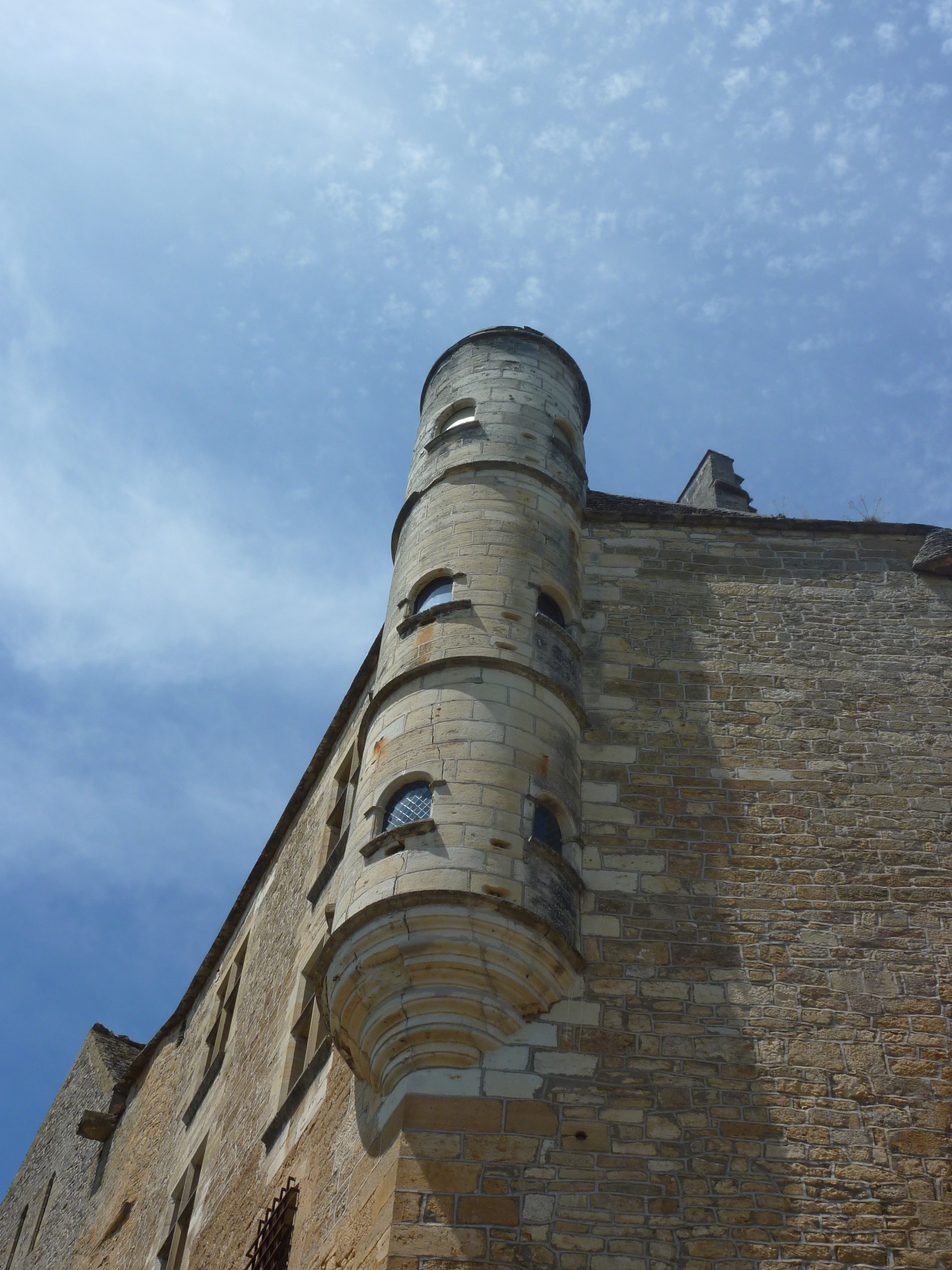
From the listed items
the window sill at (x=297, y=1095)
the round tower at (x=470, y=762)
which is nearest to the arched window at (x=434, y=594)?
the round tower at (x=470, y=762)

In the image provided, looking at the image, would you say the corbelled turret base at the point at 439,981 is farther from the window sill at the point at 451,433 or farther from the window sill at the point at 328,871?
the window sill at the point at 451,433

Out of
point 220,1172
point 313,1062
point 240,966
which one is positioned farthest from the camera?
point 240,966

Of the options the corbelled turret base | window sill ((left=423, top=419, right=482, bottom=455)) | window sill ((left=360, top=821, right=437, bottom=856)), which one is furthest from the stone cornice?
A: window sill ((left=423, top=419, right=482, bottom=455))

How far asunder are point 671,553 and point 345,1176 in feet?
19.2

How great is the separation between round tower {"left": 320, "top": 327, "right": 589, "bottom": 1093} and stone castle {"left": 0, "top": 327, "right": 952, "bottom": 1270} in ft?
0.07

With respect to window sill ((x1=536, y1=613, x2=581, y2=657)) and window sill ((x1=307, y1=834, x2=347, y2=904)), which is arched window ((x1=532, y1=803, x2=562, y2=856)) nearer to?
window sill ((x1=536, y1=613, x2=581, y2=657))

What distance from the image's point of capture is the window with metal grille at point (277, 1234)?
27.6 ft

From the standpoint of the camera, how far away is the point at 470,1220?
22.0 ft

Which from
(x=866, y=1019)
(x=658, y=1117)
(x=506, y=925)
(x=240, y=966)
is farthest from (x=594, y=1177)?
(x=240, y=966)

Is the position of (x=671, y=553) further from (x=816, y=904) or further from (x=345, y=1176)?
(x=345, y=1176)

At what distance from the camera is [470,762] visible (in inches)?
335

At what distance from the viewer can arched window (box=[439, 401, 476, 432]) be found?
12000 millimetres

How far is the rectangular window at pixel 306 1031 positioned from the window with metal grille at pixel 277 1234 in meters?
1.08

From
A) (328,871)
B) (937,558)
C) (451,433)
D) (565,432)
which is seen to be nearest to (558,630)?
(451,433)
